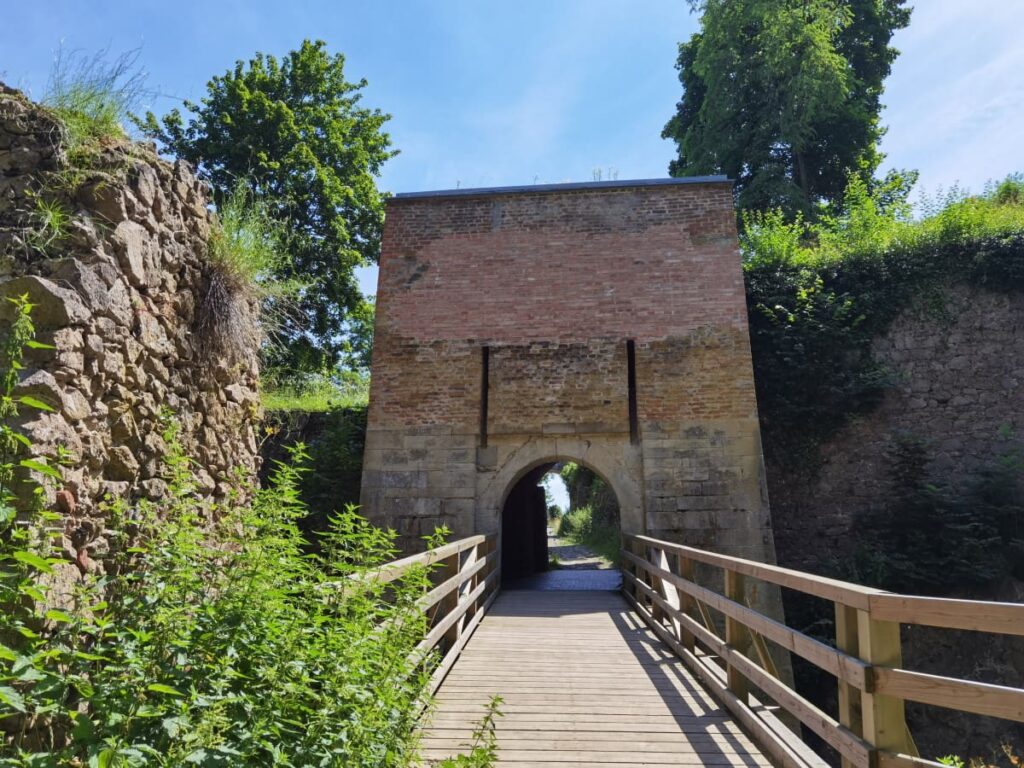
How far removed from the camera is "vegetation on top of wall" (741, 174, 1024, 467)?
974cm

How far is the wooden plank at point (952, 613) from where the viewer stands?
5.59ft

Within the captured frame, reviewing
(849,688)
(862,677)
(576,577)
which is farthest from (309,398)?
(862,677)

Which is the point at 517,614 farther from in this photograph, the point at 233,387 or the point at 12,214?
the point at 12,214

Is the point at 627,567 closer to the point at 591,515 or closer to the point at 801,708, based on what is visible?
the point at 801,708

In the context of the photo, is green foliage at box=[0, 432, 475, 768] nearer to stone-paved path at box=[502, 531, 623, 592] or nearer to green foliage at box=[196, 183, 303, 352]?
green foliage at box=[196, 183, 303, 352]

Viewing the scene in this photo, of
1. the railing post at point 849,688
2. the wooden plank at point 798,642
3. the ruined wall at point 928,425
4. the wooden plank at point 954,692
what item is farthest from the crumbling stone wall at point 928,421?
the wooden plank at point 954,692

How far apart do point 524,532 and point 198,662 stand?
10.4 metres

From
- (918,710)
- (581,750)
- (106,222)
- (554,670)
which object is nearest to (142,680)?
(581,750)

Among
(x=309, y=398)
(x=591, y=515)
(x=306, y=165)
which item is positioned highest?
(x=306, y=165)

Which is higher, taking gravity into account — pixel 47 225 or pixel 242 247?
pixel 242 247

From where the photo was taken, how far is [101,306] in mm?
3047

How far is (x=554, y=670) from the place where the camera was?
14.7ft

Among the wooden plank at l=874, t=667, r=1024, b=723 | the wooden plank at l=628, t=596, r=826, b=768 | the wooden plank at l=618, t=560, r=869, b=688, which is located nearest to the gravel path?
the wooden plank at l=628, t=596, r=826, b=768

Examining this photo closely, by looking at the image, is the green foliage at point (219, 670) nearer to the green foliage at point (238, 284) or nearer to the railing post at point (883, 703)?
the railing post at point (883, 703)
